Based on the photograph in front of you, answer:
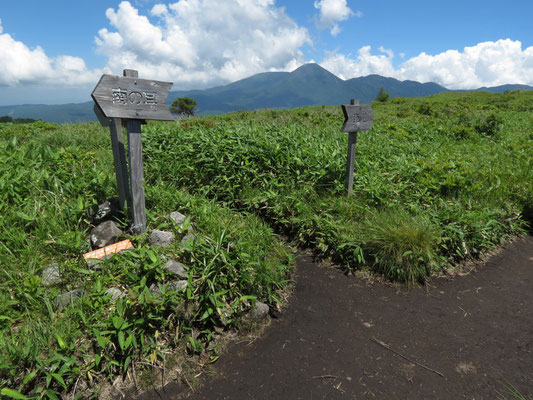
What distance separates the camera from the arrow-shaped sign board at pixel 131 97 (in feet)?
9.92

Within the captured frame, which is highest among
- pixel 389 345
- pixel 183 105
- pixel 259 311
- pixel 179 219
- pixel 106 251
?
pixel 183 105

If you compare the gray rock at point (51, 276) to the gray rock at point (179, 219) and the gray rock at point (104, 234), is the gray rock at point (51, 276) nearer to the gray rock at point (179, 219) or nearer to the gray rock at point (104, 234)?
the gray rock at point (104, 234)

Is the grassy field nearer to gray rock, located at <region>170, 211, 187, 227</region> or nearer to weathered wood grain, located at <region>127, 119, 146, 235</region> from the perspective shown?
gray rock, located at <region>170, 211, 187, 227</region>

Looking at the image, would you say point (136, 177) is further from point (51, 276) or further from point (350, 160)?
point (350, 160)

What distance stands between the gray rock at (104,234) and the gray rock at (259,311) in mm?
1869

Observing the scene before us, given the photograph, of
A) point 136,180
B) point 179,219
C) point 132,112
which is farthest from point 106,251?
point 132,112

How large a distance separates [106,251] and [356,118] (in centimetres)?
406

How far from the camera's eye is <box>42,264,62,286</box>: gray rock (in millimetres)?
2934

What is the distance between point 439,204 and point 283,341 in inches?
136

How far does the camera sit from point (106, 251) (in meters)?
3.30

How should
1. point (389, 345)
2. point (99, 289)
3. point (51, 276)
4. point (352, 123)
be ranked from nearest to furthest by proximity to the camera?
point (99, 289), point (389, 345), point (51, 276), point (352, 123)

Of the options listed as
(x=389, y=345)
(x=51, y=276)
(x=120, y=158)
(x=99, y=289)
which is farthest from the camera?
(x=120, y=158)

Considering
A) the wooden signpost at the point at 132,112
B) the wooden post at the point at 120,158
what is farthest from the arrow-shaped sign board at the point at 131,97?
the wooden post at the point at 120,158

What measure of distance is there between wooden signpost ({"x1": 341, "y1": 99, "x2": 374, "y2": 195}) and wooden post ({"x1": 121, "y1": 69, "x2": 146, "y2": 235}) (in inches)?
117
